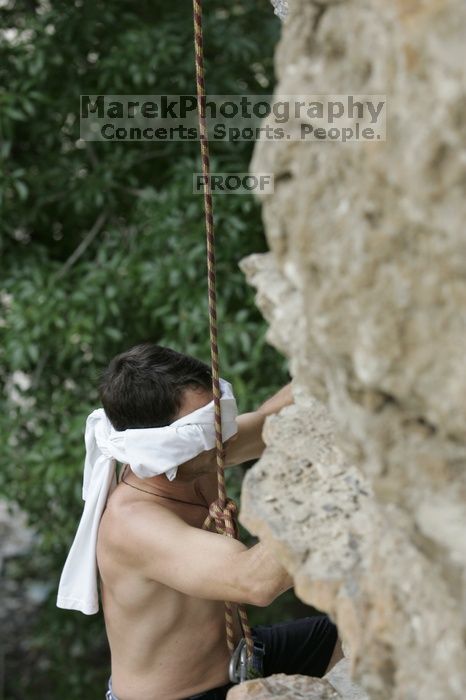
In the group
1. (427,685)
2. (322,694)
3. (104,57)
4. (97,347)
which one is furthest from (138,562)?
(104,57)

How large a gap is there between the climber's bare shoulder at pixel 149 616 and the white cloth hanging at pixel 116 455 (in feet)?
0.16

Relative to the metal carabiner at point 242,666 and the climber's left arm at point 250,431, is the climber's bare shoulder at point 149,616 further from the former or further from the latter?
the climber's left arm at point 250,431

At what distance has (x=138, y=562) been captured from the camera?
2.02m

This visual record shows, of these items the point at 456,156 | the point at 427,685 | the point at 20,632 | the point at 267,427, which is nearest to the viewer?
the point at 456,156

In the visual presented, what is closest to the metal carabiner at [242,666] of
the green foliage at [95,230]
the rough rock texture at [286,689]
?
the rough rock texture at [286,689]

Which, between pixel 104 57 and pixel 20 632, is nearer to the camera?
pixel 104 57

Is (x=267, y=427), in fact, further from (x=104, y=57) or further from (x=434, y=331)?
(x=104, y=57)

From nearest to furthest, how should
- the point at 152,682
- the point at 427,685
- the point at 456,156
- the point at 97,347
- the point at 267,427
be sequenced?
the point at 456,156, the point at 427,685, the point at 267,427, the point at 152,682, the point at 97,347

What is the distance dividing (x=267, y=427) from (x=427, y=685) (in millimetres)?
585

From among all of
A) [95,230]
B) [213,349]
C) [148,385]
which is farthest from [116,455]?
[95,230]

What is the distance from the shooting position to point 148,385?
2102 millimetres

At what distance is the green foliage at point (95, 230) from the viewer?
3445 millimetres

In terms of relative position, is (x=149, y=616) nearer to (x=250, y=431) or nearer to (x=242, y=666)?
(x=242, y=666)

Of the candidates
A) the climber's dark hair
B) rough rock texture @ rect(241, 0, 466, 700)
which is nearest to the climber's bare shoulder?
the climber's dark hair
